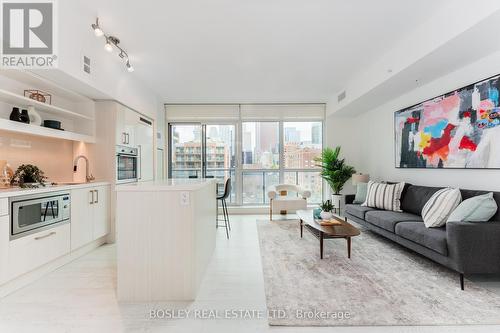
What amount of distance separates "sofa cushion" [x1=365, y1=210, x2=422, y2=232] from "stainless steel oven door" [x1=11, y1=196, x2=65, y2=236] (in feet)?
13.6

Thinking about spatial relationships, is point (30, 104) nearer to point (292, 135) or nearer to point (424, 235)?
point (424, 235)

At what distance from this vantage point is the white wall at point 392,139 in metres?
2.94

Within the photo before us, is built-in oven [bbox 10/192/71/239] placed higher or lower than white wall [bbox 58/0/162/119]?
lower

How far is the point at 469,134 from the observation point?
3.07m

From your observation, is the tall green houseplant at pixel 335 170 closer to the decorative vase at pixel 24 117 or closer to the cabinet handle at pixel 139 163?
the cabinet handle at pixel 139 163

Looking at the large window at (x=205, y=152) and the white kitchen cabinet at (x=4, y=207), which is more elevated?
the large window at (x=205, y=152)

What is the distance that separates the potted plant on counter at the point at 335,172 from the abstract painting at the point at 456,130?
1.51 m

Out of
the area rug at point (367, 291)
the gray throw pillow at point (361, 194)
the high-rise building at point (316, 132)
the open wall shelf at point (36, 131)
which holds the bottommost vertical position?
the area rug at point (367, 291)

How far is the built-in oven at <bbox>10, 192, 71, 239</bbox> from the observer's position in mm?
2348

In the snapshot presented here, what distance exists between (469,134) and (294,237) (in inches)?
107

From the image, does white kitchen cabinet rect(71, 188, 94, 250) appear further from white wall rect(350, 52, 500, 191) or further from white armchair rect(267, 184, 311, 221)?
white wall rect(350, 52, 500, 191)

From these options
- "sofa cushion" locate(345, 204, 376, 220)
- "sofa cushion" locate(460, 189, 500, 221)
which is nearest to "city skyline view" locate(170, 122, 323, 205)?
"sofa cushion" locate(345, 204, 376, 220)

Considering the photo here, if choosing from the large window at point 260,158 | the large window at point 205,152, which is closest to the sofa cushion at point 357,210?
the large window at point 260,158

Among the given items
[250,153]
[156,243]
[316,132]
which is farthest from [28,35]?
[316,132]
